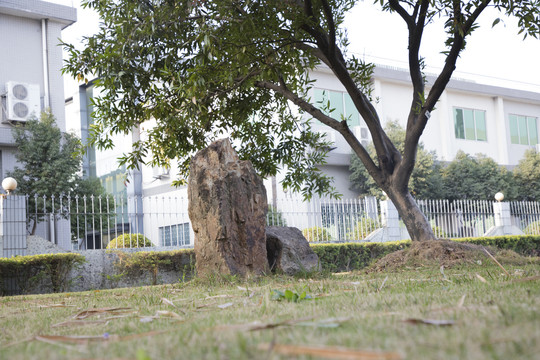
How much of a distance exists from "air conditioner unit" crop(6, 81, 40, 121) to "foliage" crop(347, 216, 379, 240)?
12.6 m

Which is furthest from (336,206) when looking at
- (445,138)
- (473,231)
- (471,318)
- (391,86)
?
(471,318)

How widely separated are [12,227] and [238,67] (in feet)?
21.8

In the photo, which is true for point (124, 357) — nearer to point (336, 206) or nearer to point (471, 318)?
point (471, 318)

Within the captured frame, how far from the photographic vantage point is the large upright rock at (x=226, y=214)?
6445 millimetres

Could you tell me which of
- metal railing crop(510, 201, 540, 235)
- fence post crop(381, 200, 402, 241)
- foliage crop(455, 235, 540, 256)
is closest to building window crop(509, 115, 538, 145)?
metal railing crop(510, 201, 540, 235)

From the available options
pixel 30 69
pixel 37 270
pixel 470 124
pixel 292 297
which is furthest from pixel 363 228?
pixel 30 69

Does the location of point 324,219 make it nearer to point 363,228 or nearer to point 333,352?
point 363,228

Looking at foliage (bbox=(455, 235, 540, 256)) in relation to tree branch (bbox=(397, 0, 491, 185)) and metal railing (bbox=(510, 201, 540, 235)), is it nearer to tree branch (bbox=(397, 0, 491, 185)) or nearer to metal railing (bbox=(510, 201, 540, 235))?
metal railing (bbox=(510, 201, 540, 235))

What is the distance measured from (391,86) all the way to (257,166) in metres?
16.9

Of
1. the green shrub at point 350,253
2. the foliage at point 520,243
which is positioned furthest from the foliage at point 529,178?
the green shrub at point 350,253

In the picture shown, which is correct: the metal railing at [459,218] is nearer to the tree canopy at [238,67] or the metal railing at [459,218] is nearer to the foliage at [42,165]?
Result: the tree canopy at [238,67]

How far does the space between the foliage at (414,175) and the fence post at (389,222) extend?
609 centimetres

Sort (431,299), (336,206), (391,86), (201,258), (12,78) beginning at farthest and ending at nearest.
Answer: (391,86), (12,78), (336,206), (201,258), (431,299)

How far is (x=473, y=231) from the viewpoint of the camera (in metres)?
18.8
